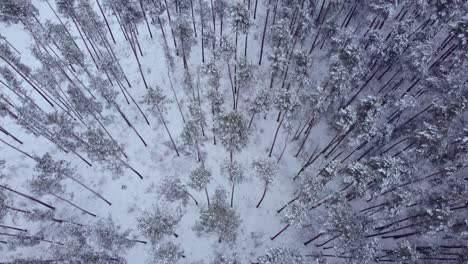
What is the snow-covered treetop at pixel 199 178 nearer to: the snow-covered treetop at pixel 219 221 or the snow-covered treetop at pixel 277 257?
the snow-covered treetop at pixel 219 221

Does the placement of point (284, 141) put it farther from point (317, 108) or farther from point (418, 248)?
point (418, 248)

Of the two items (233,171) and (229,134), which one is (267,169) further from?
(229,134)

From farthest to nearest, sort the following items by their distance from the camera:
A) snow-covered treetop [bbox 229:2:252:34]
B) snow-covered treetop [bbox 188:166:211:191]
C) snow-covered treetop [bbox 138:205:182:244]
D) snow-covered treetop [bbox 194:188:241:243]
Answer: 1. snow-covered treetop [bbox 229:2:252:34]
2. snow-covered treetop [bbox 188:166:211:191]
3. snow-covered treetop [bbox 194:188:241:243]
4. snow-covered treetop [bbox 138:205:182:244]

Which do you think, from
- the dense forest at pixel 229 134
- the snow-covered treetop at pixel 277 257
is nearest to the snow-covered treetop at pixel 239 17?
the dense forest at pixel 229 134

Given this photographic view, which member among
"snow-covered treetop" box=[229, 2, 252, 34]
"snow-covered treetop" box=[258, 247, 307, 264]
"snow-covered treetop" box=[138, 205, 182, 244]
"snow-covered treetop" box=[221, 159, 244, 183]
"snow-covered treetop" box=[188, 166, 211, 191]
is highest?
"snow-covered treetop" box=[229, 2, 252, 34]

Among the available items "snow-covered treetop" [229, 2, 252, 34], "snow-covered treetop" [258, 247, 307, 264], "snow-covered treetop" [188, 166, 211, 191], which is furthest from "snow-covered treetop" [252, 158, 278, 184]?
"snow-covered treetop" [229, 2, 252, 34]

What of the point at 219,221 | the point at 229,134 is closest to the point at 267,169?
the point at 229,134

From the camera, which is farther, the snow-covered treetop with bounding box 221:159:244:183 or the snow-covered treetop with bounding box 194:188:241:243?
the snow-covered treetop with bounding box 221:159:244:183

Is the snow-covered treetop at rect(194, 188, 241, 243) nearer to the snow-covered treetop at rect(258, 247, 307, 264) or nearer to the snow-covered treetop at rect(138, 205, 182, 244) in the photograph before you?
the snow-covered treetop at rect(138, 205, 182, 244)

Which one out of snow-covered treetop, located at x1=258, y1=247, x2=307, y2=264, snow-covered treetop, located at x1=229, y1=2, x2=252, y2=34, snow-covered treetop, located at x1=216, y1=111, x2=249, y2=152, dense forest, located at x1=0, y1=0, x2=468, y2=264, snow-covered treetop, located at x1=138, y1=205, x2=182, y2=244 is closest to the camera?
snow-covered treetop, located at x1=258, y1=247, x2=307, y2=264
